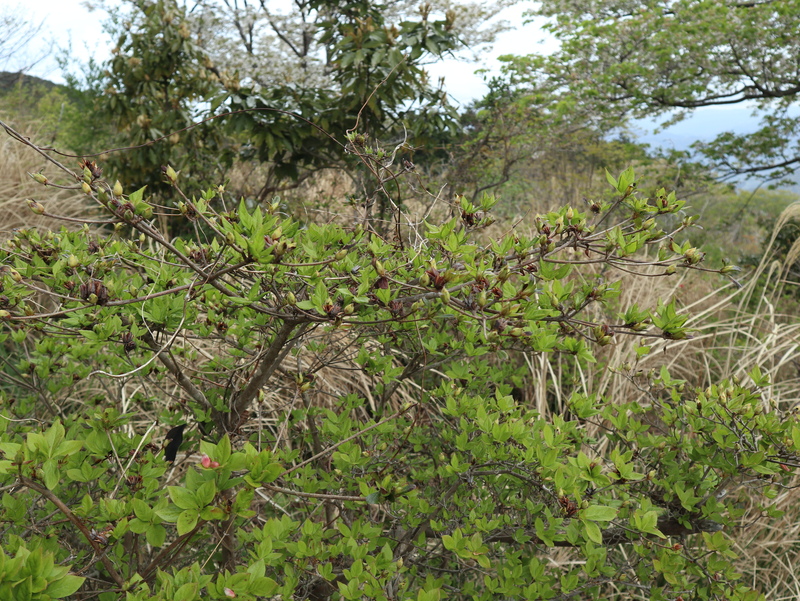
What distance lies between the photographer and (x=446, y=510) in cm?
149

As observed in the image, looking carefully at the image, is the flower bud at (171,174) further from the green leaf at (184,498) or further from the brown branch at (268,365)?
the green leaf at (184,498)

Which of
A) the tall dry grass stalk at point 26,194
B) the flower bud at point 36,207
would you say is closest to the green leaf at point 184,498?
the flower bud at point 36,207

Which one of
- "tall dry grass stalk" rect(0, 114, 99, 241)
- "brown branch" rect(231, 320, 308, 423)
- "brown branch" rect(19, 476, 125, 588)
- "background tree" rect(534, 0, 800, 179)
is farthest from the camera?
"background tree" rect(534, 0, 800, 179)

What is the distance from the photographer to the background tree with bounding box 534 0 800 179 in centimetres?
634

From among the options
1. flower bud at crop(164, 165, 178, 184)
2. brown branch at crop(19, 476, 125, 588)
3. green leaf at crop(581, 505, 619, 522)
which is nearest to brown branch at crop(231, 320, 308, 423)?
flower bud at crop(164, 165, 178, 184)

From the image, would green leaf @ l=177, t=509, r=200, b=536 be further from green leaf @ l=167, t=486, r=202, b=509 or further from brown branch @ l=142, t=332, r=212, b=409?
brown branch @ l=142, t=332, r=212, b=409

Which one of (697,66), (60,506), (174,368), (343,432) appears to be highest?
(697,66)

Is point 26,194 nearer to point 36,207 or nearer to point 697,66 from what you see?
point 36,207

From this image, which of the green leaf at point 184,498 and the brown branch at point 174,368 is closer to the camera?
the green leaf at point 184,498

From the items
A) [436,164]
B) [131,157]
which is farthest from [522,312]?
[436,164]

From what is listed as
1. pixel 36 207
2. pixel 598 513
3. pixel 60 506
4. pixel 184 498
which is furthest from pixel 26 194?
pixel 598 513

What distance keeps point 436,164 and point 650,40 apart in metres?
3.21

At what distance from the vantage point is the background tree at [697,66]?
6336mm

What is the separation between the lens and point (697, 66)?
6867 millimetres
